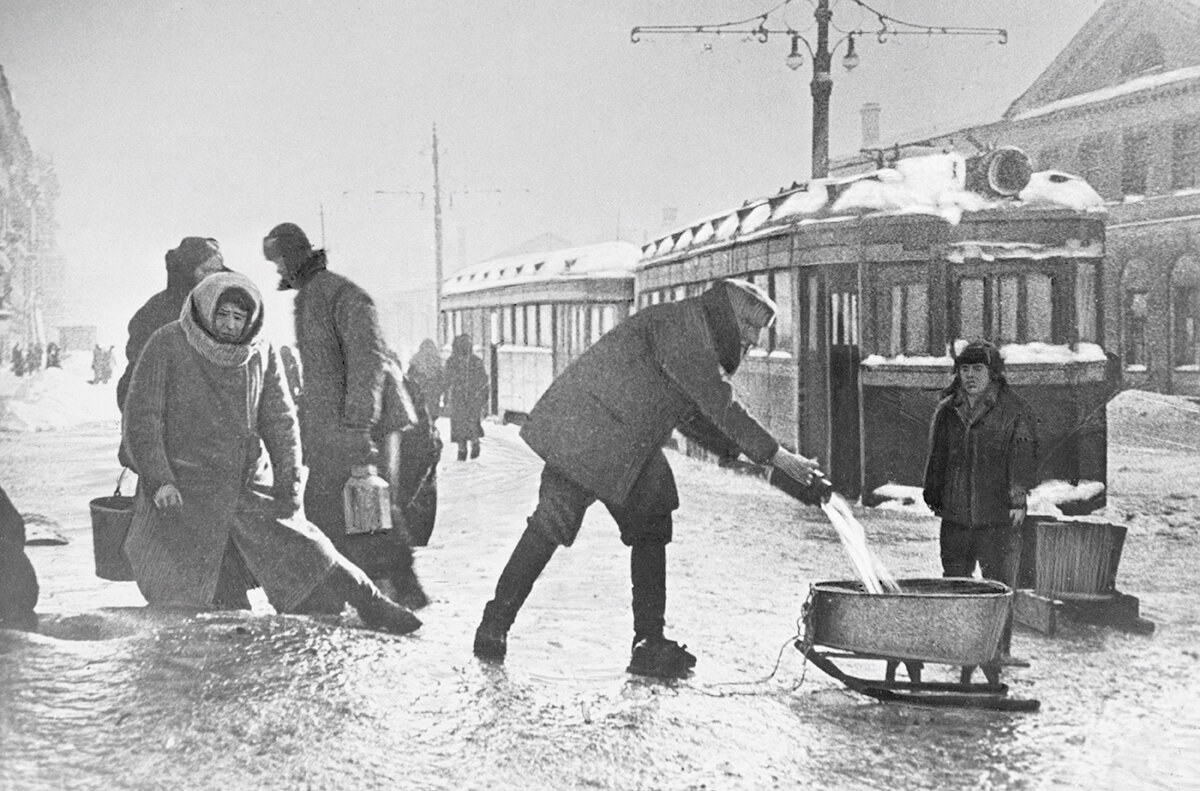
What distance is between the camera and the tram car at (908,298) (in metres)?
3.81

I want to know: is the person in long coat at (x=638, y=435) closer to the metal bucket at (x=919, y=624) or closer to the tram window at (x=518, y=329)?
the metal bucket at (x=919, y=624)

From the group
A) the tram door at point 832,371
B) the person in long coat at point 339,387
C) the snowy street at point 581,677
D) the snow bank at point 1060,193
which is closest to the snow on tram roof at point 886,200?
the snow bank at point 1060,193

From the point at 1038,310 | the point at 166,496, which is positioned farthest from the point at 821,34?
the point at 166,496

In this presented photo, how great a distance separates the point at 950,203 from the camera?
12.7ft

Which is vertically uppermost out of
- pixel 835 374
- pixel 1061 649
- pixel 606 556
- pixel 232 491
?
pixel 835 374

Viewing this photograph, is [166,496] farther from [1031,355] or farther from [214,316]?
Answer: [1031,355]

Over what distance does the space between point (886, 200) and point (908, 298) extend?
0.36 m

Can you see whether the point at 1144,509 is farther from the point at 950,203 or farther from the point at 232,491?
the point at 232,491

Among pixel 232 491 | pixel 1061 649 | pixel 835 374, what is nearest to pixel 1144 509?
pixel 1061 649

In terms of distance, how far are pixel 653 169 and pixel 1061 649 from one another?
2192 millimetres

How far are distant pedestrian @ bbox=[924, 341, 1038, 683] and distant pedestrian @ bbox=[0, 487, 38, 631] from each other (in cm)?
305

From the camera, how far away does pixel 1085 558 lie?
147 inches

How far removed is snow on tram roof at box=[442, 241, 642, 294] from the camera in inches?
163

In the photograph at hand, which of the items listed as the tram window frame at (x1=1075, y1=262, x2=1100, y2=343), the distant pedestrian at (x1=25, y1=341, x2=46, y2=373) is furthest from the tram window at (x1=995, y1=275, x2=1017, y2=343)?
the distant pedestrian at (x1=25, y1=341, x2=46, y2=373)
